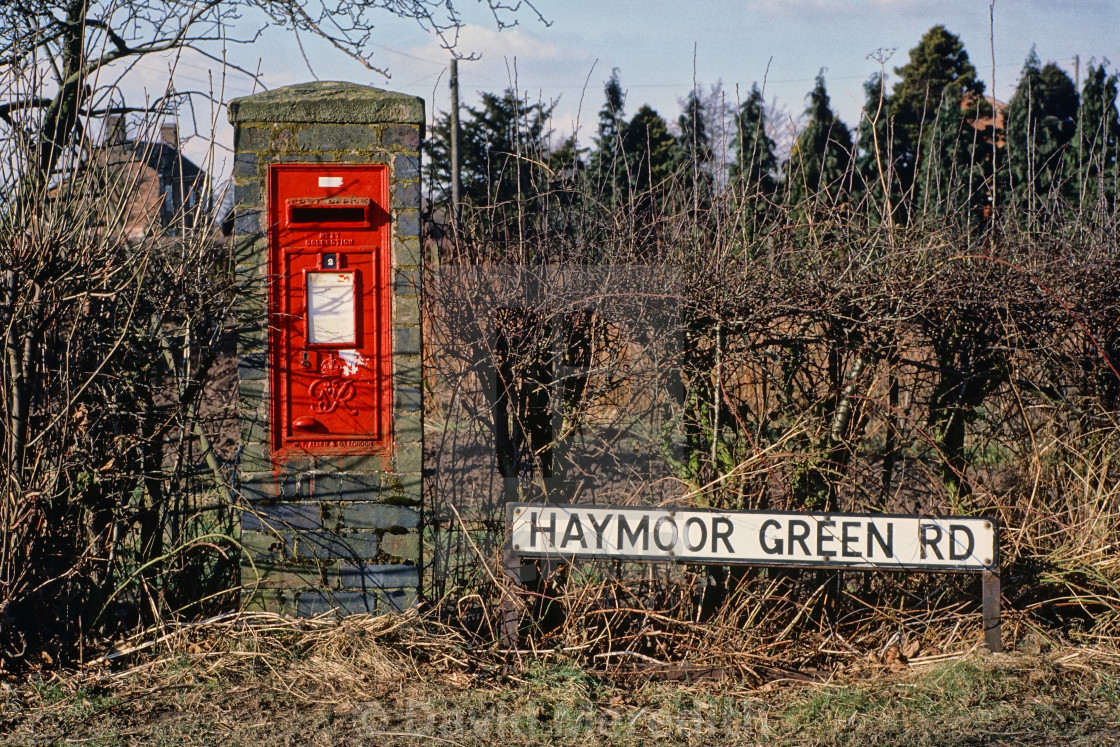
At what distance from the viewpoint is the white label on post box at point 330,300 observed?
13.6 feet

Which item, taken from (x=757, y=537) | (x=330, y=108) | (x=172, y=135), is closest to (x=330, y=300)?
(x=330, y=108)

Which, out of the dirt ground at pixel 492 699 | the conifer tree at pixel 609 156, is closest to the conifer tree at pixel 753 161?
the conifer tree at pixel 609 156

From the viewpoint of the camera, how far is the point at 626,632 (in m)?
4.39

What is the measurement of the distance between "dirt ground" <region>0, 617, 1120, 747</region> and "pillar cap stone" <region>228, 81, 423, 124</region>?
235 cm

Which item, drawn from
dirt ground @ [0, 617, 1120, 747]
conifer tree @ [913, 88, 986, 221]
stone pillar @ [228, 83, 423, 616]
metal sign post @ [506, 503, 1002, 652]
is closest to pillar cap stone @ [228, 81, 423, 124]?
stone pillar @ [228, 83, 423, 616]

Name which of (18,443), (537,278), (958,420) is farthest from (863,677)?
(18,443)

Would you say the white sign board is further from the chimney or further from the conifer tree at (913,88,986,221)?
the chimney

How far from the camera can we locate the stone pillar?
415 centimetres

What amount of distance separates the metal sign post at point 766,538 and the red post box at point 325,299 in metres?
0.99

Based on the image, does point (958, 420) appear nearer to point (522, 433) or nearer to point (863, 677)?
point (863, 677)

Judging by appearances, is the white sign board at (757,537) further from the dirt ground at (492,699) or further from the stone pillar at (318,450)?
the stone pillar at (318,450)

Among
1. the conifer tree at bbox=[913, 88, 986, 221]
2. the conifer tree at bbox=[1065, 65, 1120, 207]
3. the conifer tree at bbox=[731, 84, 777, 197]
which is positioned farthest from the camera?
the conifer tree at bbox=[1065, 65, 1120, 207]

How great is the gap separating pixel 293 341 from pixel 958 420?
3.56 meters

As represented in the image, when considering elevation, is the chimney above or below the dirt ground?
above
